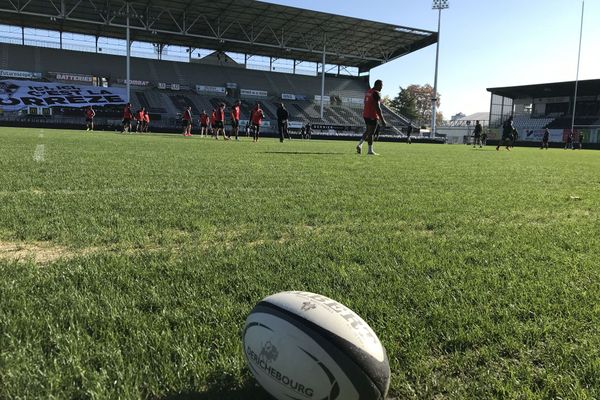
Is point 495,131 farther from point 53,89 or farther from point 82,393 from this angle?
point 82,393

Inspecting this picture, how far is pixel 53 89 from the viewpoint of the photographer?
4434 centimetres

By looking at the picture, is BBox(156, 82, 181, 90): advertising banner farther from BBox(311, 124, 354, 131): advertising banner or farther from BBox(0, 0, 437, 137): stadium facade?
BBox(311, 124, 354, 131): advertising banner

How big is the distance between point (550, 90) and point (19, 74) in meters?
63.8

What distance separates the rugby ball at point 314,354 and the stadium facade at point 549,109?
200 ft

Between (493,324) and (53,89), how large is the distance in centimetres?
4997

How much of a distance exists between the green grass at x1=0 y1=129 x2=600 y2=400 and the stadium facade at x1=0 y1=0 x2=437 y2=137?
128 ft

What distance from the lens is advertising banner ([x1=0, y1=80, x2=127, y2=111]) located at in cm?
4088

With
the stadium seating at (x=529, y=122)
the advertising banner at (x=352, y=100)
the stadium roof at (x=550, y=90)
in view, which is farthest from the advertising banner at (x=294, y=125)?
the stadium seating at (x=529, y=122)

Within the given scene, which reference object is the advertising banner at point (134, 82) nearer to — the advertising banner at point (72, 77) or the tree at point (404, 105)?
the advertising banner at point (72, 77)

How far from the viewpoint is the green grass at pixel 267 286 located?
1742 mm

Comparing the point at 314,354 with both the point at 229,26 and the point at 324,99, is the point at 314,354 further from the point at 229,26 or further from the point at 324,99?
the point at 324,99

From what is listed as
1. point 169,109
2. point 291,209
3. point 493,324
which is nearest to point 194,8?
point 169,109

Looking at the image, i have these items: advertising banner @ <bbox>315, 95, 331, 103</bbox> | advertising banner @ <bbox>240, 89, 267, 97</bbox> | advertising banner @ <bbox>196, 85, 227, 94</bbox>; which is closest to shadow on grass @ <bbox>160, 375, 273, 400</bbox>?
advertising banner @ <bbox>196, 85, 227, 94</bbox>

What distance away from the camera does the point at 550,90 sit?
207ft
